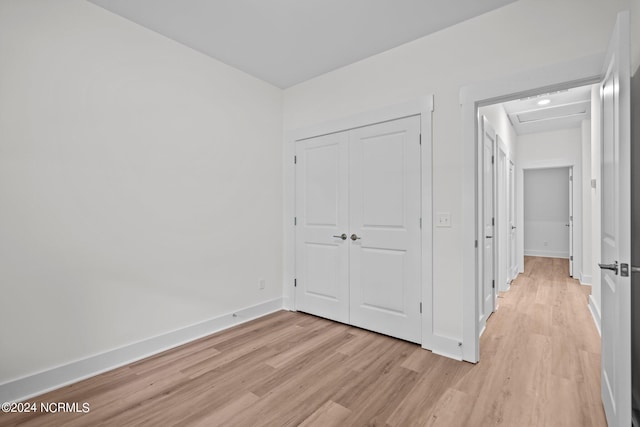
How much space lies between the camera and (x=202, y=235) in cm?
304

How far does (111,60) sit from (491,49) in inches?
117

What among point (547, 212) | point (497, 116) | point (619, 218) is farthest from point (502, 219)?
point (547, 212)

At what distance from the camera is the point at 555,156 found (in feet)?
20.3

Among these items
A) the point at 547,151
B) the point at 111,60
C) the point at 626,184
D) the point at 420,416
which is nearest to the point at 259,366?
the point at 420,416

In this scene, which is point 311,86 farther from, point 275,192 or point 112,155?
point 112,155

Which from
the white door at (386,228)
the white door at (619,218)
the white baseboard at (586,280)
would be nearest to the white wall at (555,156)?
the white baseboard at (586,280)

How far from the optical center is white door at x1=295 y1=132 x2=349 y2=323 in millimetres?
3350

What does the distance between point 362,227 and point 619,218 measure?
2.01 metres

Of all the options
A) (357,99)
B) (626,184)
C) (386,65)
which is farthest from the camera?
(357,99)

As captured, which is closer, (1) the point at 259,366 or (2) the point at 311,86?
(1) the point at 259,366

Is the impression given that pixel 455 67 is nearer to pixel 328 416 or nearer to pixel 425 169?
pixel 425 169

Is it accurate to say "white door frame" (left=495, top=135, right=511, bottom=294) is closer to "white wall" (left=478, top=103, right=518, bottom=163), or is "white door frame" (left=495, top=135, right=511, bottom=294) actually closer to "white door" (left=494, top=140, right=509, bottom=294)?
"white door" (left=494, top=140, right=509, bottom=294)

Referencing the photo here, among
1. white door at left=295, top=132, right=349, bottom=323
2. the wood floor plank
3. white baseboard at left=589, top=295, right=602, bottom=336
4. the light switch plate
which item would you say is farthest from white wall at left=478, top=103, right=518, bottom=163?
the wood floor plank

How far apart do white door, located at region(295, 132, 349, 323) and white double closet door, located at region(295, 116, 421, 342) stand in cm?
1
